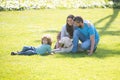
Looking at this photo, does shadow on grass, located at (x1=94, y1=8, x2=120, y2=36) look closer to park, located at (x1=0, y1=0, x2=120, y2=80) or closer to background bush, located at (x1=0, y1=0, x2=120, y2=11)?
park, located at (x1=0, y1=0, x2=120, y2=80)

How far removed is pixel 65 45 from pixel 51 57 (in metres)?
0.77

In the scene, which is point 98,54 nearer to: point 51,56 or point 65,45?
point 65,45

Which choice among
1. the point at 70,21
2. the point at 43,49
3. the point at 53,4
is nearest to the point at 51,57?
the point at 43,49

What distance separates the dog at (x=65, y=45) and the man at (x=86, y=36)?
0.14 metres

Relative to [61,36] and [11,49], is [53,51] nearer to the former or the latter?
[61,36]

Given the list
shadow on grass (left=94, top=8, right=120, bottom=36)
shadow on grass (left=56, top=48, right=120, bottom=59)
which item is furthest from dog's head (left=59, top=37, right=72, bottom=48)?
shadow on grass (left=94, top=8, right=120, bottom=36)

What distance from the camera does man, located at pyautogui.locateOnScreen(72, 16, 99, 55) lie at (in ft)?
35.6

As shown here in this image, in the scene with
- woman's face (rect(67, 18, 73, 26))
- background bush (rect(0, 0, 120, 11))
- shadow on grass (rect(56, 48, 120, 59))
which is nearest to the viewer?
shadow on grass (rect(56, 48, 120, 59))

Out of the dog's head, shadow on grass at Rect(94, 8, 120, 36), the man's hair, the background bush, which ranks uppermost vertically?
the man's hair

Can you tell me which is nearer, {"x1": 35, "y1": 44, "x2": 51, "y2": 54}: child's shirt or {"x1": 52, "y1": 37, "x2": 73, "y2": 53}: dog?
{"x1": 35, "y1": 44, "x2": 51, "y2": 54}: child's shirt

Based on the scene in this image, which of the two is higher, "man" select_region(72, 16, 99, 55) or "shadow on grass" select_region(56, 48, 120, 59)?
"man" select_region(72, 16, 99, 55)

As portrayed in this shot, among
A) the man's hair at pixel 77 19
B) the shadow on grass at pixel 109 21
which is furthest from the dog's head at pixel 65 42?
the shadow on grass at pixel 109 21

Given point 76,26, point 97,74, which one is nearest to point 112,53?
point 76,26

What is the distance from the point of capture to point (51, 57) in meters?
10.6
